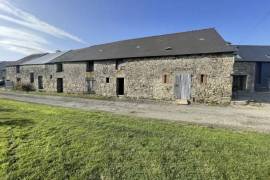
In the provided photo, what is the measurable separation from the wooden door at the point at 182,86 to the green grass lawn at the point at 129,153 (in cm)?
846

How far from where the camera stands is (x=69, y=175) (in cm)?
342

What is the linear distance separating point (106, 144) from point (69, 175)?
4.40 feet

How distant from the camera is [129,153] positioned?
4188 mm

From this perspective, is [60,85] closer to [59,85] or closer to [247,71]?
[59,85]

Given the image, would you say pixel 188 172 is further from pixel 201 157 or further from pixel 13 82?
pixel 13 82

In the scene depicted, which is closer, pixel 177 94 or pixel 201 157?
pixel 201 157

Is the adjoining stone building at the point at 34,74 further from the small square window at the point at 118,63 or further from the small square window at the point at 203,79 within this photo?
the small square window at the point at 203,79

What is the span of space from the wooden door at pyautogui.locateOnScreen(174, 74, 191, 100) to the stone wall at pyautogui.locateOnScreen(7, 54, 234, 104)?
32 cm

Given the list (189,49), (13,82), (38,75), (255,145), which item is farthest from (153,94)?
(13,82)

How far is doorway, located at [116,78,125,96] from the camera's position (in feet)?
60.5

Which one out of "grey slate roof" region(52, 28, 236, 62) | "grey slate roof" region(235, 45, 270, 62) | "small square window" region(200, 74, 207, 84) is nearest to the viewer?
"small square window" region(200, 74, 207, 84)

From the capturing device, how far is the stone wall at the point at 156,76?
12.9m

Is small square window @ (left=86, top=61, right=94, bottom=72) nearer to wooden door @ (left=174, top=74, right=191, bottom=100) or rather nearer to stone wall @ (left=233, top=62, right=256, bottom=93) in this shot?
wooden door @ (left=174, top=74, right=191, bottom=100)

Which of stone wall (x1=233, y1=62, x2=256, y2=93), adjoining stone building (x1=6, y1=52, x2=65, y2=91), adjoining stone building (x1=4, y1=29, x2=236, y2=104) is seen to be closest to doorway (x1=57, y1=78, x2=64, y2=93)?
adjoining stone building (x1=4, y1=29, x2=236, y2=104)
